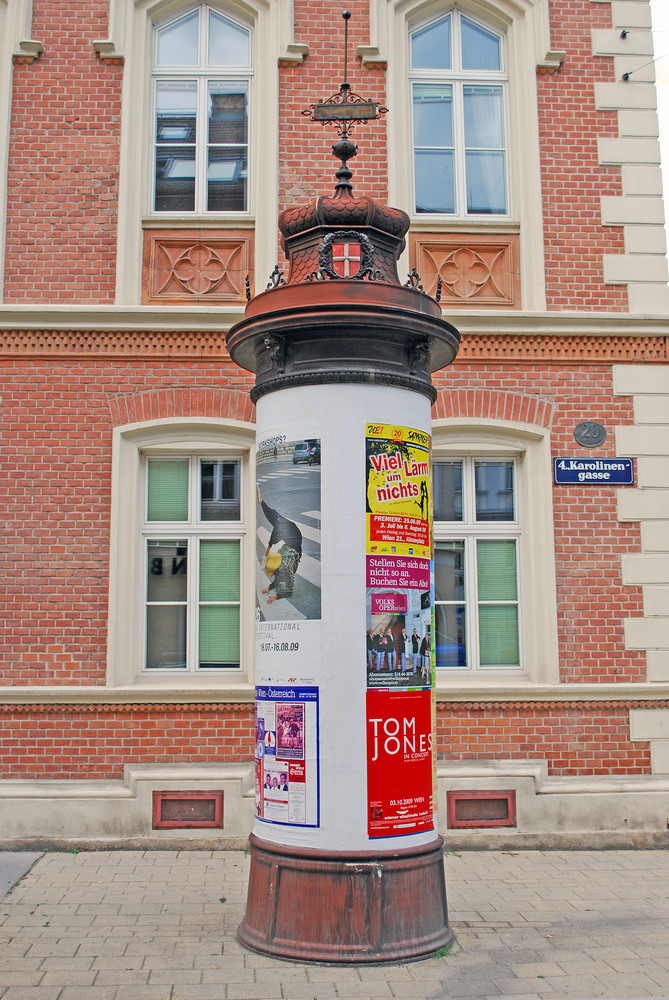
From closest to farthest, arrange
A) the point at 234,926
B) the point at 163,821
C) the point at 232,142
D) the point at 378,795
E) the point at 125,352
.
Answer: the point at 378,795 < the point at 234,926 < the point at 163,821 < the point at 125,352 < the point at 232,142

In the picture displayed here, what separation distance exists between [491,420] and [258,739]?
14.6 feet

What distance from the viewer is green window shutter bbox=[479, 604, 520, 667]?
905 centimetres

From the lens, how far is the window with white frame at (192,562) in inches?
352

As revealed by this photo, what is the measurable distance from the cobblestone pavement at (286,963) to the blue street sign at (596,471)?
131 inches

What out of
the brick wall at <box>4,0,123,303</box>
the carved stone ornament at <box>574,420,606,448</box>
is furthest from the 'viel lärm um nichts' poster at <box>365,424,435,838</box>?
the brick wall at <box>4,0,123,303</box>

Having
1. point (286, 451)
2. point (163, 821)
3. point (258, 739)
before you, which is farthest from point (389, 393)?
point (163, 821)

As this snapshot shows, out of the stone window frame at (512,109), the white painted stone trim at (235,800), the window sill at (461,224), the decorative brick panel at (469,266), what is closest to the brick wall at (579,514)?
the decorative brick panel at (469,266)

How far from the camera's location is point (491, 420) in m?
9.05

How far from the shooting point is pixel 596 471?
9.06m

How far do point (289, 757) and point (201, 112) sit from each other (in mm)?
6852

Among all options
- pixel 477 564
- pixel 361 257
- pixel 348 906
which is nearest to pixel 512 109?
pixel 477 564

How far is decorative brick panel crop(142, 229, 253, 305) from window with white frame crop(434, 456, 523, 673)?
2.66 meters

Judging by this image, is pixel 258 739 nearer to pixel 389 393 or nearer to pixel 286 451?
pixel 286 451

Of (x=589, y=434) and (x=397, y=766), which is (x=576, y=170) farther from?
(x=397, y=766)
